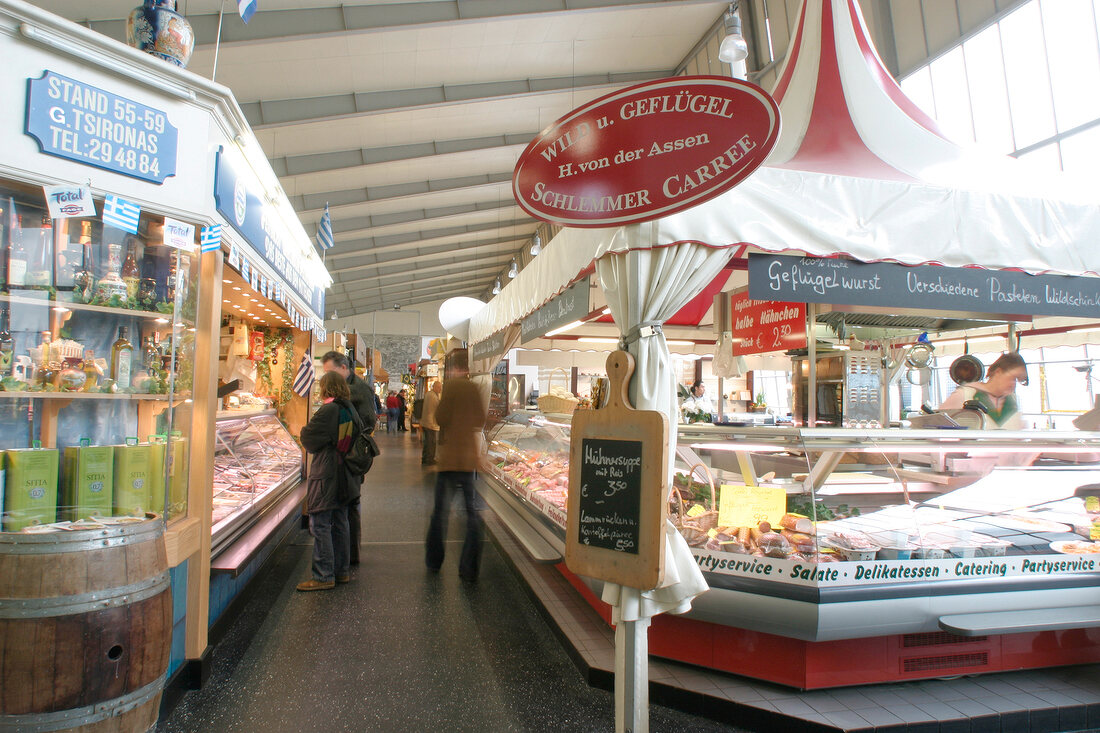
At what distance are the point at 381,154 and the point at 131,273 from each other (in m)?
8.65

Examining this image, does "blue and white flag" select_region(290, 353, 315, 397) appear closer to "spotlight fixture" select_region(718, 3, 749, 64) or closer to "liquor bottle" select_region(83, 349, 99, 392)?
"liquor bottle" select_region(83, 349, 99, 392)

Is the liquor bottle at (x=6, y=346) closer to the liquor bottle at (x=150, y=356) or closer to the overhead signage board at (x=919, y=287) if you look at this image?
the liquor bottle at (x=150, y=356)

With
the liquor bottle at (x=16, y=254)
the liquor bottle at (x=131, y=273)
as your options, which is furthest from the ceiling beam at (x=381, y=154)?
the liquor bottle at (x=16, y=254)

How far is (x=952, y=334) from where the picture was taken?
7684mm

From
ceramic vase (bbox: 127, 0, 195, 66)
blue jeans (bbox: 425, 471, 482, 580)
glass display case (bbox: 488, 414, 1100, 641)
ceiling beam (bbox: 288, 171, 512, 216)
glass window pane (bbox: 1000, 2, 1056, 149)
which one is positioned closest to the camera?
glass display case (bbox: 488, 414, 1100, 641)

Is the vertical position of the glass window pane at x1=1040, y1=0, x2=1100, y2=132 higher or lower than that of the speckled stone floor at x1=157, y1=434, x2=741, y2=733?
higher

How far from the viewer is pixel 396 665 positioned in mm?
3322

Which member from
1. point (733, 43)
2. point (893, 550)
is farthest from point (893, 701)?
point (733, 43)

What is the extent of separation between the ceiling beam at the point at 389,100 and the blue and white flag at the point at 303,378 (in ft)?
13.1

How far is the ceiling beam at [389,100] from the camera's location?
28.3 ft

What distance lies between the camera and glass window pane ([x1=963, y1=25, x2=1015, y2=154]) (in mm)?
8008

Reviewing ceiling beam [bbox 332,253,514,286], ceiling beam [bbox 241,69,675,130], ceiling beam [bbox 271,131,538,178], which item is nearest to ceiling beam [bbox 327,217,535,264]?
ceiling beam [bbox 332,253,514,286]

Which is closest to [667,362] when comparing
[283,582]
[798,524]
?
[798,524]

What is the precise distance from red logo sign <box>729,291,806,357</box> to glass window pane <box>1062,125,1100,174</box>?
501 centimetres
